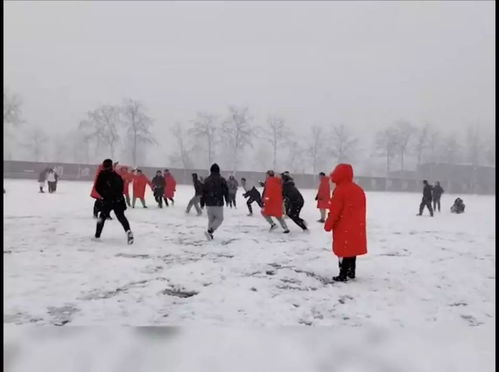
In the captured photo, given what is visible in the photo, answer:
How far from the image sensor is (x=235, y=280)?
565cm

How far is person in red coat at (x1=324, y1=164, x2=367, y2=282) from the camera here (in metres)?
5.48

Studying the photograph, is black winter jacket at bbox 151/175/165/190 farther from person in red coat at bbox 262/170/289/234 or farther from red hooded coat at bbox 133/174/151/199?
person in red coat at bbox 262/170/289/234

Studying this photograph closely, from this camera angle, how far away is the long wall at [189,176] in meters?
39.6

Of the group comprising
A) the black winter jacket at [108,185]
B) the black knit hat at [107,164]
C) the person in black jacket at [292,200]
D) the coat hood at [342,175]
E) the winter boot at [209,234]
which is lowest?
the winter boot at [209,234]

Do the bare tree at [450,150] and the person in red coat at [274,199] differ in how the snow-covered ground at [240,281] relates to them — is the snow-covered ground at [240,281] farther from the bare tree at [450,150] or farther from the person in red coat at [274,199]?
the bare tree at [450,150]

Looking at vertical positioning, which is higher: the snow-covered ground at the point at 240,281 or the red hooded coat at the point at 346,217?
the red hooded coat at the point at 346,217

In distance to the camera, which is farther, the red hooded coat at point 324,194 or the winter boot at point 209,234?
the red hooded coat at point 324,194

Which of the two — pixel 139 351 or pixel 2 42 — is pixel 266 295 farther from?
pixel 2 42

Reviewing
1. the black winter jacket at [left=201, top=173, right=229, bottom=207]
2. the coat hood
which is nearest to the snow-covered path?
the black winter jacket at [left=201, top=173, right=229, bottom=207]

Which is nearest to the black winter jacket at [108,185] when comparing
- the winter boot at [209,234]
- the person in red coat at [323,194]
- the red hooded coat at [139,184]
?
the winter boot at [209,234]

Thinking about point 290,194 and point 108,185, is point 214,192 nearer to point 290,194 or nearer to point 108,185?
point 108,185

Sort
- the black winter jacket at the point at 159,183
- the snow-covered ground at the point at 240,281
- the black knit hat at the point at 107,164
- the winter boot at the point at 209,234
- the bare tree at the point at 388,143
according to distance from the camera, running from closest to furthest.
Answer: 1. the snow-covered ground at the point at 240,281
2. the black knit hat at the point at 107,164
3. the winter boot at the point at 209,234
4. the black winter jacket at the point at 159,183
5. the bare tree at the point at 388,143

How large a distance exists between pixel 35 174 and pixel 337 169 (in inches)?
1587

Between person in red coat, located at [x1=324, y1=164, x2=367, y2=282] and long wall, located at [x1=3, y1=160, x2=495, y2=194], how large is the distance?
3855cm
